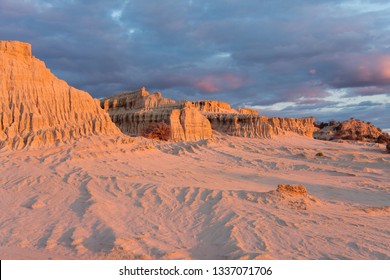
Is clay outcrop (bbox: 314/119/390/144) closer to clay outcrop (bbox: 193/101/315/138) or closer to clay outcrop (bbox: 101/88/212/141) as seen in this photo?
clay outcrop (bbox: 193/101/315/138)

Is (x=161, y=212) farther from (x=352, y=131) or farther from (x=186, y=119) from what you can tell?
(x=352, y=131)

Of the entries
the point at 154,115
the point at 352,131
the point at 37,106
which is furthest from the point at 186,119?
the point at 352,131

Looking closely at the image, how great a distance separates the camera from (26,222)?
8492mm

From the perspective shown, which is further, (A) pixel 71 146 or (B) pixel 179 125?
(B) pixel 179 125

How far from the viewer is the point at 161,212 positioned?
9297mm

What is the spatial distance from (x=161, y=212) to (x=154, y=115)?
131ft

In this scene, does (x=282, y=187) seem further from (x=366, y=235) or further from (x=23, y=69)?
(x=23, y=69)

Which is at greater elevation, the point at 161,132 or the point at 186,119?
the point at 186,119

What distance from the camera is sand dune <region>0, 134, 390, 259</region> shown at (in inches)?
273

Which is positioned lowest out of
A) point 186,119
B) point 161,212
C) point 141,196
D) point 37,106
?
point 161,212

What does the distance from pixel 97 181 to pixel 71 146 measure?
396 centimetres

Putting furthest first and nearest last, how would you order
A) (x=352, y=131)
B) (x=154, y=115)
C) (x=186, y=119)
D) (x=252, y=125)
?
(x=352, y=131)
(x=252, y=125)
(x=154, y=115)
(x=186, y=119)

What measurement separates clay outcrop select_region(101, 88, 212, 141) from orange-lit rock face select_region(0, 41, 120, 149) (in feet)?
71.9

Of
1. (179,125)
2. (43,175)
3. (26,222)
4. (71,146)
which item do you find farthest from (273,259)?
(179,125)
